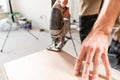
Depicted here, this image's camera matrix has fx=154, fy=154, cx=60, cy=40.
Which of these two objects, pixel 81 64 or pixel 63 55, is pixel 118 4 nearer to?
pixel 81 64

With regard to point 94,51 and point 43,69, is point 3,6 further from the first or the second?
point 94,51

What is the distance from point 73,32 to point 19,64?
6.82ft

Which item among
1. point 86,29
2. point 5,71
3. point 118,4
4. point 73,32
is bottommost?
point 73,32

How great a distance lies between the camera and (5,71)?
0.67 metres

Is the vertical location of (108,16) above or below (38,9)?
above

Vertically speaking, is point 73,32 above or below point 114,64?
below

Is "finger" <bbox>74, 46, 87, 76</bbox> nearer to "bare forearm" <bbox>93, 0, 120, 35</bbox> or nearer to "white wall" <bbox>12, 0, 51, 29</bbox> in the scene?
"bare forearm" <bbox>93, 0, 120, 35</bbox>

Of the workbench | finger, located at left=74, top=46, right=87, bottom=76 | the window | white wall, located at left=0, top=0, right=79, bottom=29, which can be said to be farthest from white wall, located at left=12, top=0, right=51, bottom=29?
finger, located at left=74, top=46, right=87, bottom=76

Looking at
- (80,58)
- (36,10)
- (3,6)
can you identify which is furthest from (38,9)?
(80,58)

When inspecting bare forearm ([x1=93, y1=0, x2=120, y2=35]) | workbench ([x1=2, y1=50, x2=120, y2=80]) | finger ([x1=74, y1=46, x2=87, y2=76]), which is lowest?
workbench ([x1=2, y1=50, x2=120, y2=80])

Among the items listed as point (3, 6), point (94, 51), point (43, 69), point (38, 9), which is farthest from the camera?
point (3, 6)

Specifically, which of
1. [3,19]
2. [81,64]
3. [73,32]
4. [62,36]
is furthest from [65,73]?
[3,19]

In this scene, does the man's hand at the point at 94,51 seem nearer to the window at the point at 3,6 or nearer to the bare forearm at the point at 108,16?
the bare forearm at the point at 108,16

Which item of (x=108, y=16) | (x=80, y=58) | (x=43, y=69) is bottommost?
(x=43, y=69)
